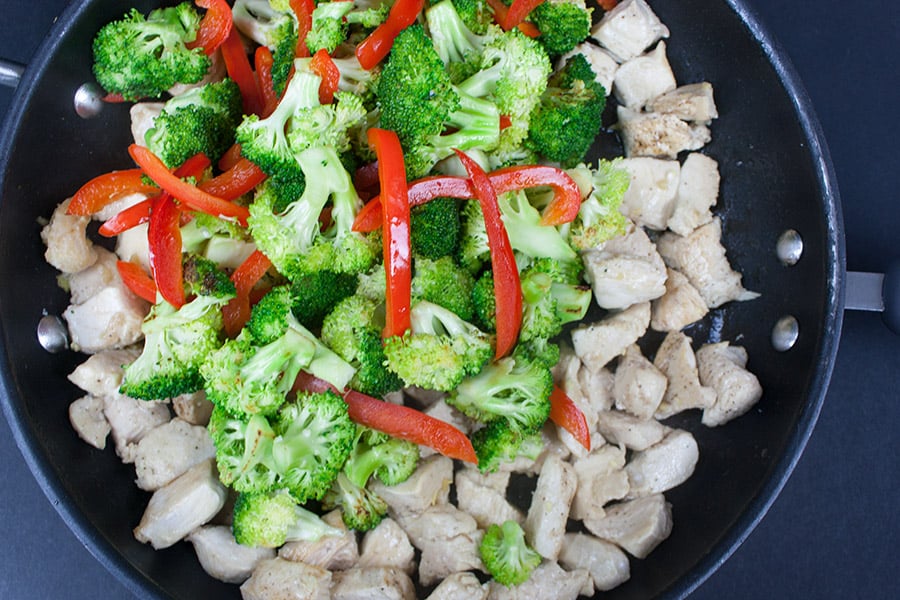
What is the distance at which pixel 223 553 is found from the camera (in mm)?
2367

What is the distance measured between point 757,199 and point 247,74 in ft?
5.72

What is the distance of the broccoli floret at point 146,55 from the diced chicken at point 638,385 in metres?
1.66

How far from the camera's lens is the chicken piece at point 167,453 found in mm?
2432

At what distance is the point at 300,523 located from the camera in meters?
2.37

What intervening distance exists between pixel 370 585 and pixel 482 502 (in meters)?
0.45

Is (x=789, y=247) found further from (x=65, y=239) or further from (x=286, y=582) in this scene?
(x=65, y=239)

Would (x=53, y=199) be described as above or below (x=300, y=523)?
above

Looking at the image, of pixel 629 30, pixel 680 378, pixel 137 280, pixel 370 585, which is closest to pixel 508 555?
pixel 370 585

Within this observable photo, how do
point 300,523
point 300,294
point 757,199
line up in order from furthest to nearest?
point 757,199
point 300,523
point 300,294

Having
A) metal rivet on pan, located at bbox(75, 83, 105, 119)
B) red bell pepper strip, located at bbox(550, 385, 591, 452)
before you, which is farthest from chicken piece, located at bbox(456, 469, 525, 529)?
metal rivet on pan, located at bbox(75, 83, 105, 119)

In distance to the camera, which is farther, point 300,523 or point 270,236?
point 300,523

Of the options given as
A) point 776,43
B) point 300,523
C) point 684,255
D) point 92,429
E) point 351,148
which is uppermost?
point 776,43

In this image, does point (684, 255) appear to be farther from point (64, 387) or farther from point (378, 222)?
point (64, 387)

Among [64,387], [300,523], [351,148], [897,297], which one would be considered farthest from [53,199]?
[897,297]
